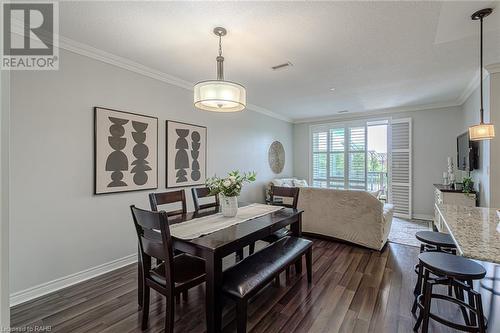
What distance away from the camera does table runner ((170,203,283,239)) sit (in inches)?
74.9

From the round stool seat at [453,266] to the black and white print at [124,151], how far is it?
10.4 ft

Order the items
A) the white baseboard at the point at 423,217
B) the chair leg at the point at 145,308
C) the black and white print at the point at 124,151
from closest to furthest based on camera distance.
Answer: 1. the chair leg at the point at 145,308
2. the black and white print at the point at 124,151
3. the white baseboard at the point at 423,217

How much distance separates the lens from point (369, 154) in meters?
6.07

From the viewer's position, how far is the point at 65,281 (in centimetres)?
248

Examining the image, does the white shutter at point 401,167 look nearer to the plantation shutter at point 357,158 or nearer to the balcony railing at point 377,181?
the balcony railing at point 377,181

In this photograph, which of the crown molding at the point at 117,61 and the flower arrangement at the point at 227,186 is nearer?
the flower arrangement at the point at 227,186

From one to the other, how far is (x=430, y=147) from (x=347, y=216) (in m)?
3.31

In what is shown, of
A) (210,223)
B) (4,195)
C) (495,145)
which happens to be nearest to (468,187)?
(495,145)

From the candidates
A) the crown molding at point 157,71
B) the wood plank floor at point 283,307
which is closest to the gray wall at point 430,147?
the crown molding at point 157,71

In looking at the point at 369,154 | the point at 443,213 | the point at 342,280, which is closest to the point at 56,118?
the point at 342,280

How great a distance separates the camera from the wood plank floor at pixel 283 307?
6.23 feet

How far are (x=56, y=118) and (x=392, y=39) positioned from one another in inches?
143

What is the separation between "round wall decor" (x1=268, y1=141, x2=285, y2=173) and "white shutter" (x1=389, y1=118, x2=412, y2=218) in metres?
2.74

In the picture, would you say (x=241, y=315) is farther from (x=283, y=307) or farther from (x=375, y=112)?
(x=375, y=112)
